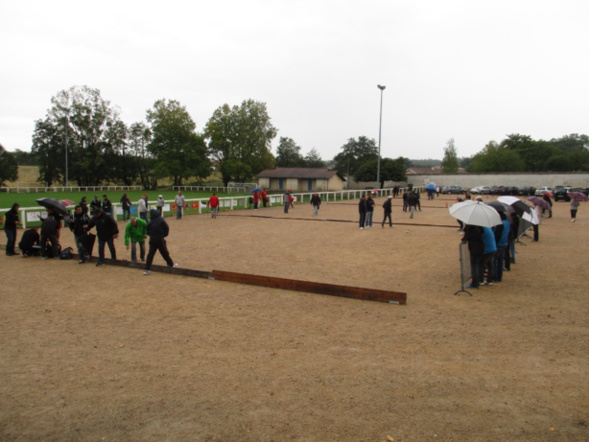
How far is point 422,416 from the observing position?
155 inches

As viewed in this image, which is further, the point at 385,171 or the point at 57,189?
the point at 385,171

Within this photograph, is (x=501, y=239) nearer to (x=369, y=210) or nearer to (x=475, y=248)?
(x=475, y=248)

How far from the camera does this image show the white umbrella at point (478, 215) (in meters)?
8.07

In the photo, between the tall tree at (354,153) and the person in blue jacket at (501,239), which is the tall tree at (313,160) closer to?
the tall tree at (354,153)

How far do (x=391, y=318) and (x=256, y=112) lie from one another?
59163mm

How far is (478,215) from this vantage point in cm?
821

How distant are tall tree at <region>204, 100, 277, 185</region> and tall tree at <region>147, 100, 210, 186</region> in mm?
2269

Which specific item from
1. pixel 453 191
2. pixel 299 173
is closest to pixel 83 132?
pixel 299 173

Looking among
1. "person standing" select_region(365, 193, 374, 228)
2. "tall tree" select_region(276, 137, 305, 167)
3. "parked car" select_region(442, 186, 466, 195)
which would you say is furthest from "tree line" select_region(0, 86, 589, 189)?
"person standing" select_region(365, 193, 374, 228)

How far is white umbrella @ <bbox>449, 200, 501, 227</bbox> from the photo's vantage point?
807cm

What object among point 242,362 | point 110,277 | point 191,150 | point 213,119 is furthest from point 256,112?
point 242,362

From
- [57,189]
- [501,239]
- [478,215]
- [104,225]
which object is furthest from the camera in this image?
[57,189]

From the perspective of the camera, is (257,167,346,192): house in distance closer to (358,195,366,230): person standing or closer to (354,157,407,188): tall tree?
(354,157,407,188): tall tree

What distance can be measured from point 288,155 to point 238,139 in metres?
36.6
